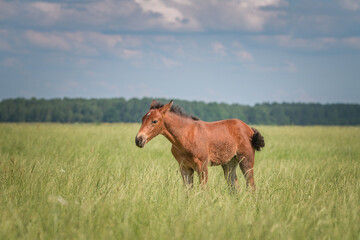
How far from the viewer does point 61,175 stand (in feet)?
20.3

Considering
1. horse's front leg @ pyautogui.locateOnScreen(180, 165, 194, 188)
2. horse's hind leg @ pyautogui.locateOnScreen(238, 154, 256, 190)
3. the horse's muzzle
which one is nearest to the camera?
the horse's muzzle

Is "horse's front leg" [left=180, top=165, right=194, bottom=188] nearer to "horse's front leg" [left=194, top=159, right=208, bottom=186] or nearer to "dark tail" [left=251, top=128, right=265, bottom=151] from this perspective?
"horse's front leg" [left=194, top=159, right=208, bottom=186]

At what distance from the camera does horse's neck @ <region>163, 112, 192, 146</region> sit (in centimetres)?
626

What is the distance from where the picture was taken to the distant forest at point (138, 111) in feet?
285

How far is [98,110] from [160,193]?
8865cm

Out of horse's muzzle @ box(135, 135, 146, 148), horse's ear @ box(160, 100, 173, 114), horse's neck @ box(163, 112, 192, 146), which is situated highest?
horse's ear @ box(160, 100, 173, 114)

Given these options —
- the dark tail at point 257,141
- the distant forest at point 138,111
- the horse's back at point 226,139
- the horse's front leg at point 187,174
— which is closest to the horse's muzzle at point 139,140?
the horse's front leg at point 187,174

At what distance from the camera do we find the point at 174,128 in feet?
20.7

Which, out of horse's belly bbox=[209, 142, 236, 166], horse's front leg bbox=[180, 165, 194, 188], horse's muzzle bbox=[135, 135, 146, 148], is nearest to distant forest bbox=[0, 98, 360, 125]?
horse's belly bbox=[209, 142, 236, 166]

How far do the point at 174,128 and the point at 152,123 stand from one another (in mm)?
527

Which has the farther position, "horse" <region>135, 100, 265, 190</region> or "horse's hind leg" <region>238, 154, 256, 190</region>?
"horse's hind leg" <region>238, 154, 256, 190</region>

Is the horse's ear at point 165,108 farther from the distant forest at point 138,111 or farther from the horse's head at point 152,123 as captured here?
the distant forest at point 138,111

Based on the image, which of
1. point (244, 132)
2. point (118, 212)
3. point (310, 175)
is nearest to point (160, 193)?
point (118, 212)

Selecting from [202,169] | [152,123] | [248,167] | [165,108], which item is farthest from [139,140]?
[248,167]
